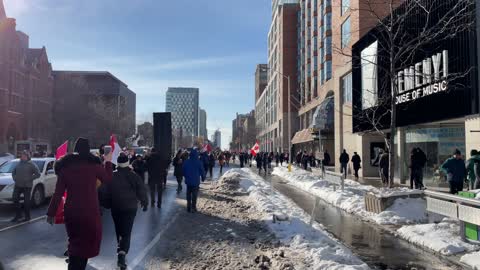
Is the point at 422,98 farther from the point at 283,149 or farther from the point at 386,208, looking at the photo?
the point at 283,149

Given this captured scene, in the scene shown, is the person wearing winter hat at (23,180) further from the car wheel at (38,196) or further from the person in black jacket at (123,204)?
the person in black jacket at (123,204)

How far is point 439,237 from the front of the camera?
8.64 meters

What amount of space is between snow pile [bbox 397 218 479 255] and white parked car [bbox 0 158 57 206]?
1086 cm

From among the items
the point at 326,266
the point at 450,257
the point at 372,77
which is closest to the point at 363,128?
the point at 372,77

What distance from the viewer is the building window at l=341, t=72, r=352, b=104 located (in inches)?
1273

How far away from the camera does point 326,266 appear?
6.41 meters

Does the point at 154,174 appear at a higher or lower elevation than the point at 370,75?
lower

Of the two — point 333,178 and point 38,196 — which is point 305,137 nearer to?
point 333,178

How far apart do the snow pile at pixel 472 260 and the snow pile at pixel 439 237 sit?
20.9 inches

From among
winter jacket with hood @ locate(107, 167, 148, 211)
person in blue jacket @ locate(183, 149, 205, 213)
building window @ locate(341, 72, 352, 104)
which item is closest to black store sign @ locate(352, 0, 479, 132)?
person in blue jacket @ locate(183, 149, 205, 213)

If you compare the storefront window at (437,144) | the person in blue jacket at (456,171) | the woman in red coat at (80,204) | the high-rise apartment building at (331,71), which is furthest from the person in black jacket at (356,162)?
the woman in red coat at (80,204)

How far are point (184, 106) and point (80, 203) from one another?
157 metres

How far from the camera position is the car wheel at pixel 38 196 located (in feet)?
45.0

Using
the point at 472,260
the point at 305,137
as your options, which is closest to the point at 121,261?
the point at 472,260
